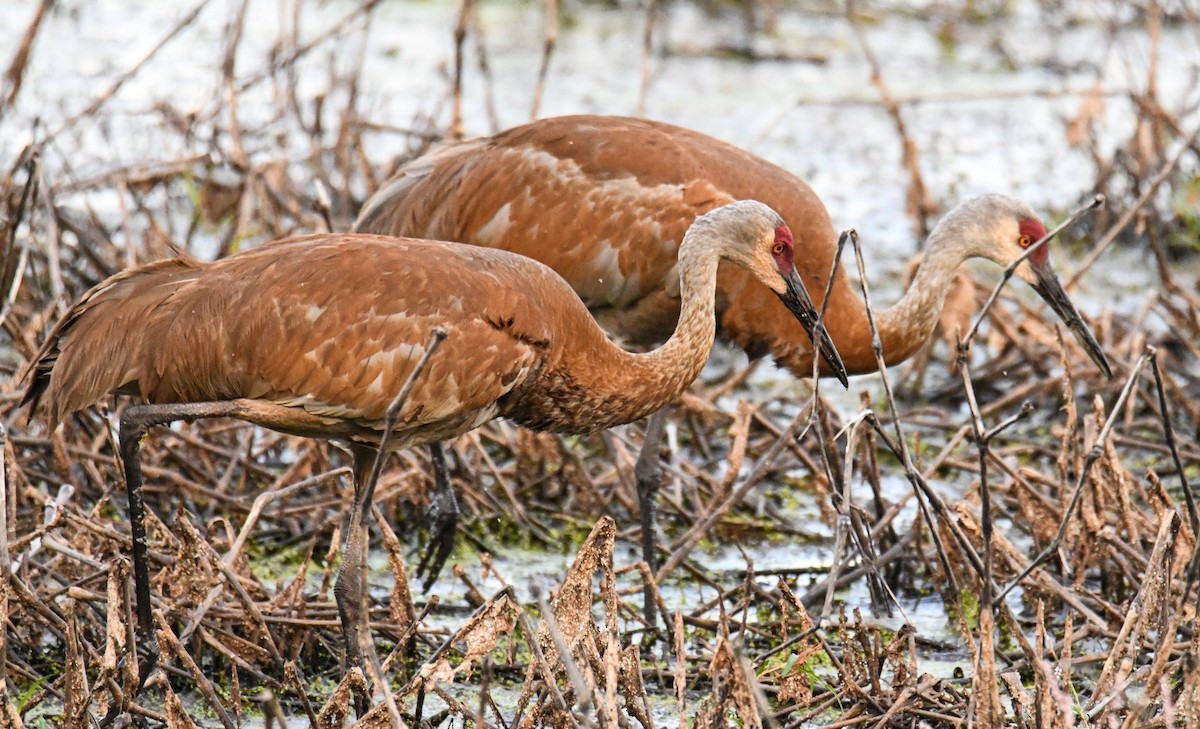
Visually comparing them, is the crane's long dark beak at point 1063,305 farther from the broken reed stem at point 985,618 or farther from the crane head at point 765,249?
the broken reed stem at point 985,618

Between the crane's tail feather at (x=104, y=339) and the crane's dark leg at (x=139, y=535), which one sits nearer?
the crane's dark leg at (x=139, y=535)

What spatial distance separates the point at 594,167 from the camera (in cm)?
556

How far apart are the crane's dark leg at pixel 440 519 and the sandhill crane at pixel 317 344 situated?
0.93 m

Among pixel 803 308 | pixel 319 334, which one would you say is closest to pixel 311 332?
pixel 319 334

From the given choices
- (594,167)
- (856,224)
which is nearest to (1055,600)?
(594,167)

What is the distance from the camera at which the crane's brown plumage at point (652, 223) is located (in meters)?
5.49

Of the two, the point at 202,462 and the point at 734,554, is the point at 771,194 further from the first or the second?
the point at 202,462

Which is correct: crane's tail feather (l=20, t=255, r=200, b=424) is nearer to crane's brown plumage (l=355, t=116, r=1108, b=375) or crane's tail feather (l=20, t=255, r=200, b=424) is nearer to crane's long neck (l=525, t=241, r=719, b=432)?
crane's long neck (l=525, t=241, r=719, b=432)

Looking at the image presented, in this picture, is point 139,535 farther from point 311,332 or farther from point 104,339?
point 311,332

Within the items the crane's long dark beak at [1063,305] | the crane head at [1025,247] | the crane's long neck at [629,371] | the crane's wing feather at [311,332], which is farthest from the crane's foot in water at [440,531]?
the crane's long dark beak at [1063,305]

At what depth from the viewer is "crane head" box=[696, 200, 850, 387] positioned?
4.99 m

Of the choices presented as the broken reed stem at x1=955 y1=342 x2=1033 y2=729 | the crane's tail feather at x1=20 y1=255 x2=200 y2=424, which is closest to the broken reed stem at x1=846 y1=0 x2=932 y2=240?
the crane's tail feather at x1=20 y1=255 x2=200 y2=424

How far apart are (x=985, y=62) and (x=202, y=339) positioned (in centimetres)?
836

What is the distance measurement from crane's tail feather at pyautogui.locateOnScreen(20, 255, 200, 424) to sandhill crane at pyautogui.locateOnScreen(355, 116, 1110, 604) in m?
1.40
